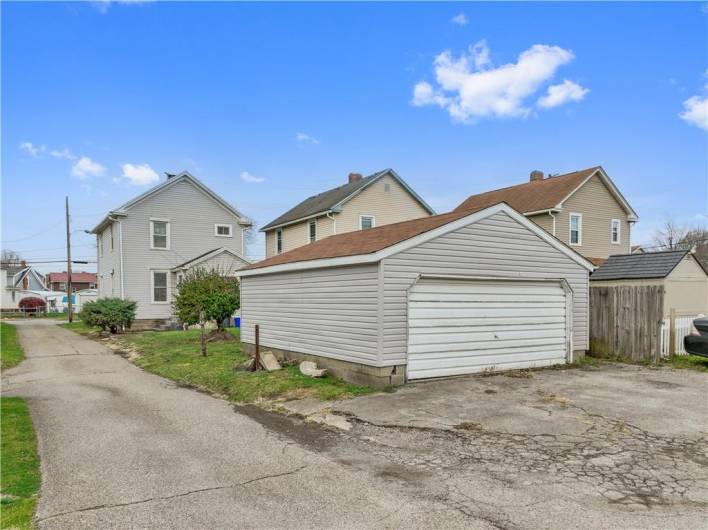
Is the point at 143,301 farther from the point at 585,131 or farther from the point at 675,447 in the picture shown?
the point at 675,447

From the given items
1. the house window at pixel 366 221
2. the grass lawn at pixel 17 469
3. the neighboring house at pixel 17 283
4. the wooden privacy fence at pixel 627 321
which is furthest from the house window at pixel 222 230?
the neighboring house at pixel 17 283

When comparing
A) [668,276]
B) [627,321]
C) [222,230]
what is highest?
[222,230]

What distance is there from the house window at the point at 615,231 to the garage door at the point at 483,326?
1753 cm

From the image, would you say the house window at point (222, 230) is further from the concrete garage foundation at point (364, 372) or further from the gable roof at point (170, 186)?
the concrete garage foundation at point (364, 372)

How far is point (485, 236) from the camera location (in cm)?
1035

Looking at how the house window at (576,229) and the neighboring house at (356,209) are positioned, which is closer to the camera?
the house window at (576,229)

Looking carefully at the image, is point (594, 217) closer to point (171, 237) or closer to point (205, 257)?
point (205, 257)

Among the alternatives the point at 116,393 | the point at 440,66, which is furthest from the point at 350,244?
the point at 440,66

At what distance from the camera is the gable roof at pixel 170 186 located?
2459 centimetres

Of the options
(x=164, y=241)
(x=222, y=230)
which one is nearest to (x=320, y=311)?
(x=164, y=241)

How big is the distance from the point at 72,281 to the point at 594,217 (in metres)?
78.0

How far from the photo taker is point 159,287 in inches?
1035

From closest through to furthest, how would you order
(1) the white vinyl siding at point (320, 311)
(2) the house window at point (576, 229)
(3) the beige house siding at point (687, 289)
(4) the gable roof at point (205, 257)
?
(1) the white vinyl siding at point (320, 311), (3) the beige house siding at point (687, 289), (2) the house window at point (576, 229), (4) the gable roof at point (205, 257)

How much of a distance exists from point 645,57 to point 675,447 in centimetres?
1090
